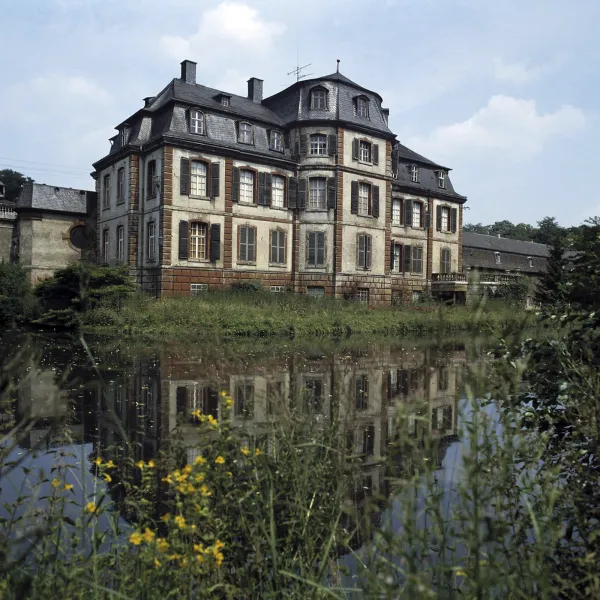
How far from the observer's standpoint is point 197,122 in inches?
1070

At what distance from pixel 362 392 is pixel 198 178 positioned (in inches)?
802

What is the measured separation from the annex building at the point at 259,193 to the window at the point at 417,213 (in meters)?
1.12

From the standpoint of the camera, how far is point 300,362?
1266 centimetres

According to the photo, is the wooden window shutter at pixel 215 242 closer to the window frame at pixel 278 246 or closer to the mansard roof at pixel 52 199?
the window frame at pixel 278 246

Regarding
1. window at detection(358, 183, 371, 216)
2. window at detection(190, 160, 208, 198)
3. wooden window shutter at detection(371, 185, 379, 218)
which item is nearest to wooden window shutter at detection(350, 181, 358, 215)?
window at detection(358, 183, 371, 216)

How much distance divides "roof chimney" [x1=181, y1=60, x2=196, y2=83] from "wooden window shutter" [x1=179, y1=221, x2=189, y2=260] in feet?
28.1

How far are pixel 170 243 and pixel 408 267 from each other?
634 inches

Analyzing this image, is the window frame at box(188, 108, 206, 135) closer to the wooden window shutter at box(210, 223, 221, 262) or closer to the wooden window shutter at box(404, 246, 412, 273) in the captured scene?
the wooden window shutter at box(210, 223, 221, 262)

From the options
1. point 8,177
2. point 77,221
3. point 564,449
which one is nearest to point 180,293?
point 77,221

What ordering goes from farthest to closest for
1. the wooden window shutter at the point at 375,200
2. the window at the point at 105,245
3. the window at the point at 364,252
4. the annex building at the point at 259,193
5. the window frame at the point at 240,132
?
the wooden window shutter at the point at 375,200 → the window at the point at 364,252 → the window at the point at 105,245 → the window frame at the point at 240,132 → the annex building at the point at 259,193

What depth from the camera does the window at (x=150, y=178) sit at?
27094 millimetres

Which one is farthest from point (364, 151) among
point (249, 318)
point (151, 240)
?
point (249, 318)

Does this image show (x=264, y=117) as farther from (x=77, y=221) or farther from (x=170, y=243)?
(x=77, y=221)

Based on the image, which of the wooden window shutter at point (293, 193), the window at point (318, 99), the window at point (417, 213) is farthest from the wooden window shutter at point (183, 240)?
the window at point (417, 213)
